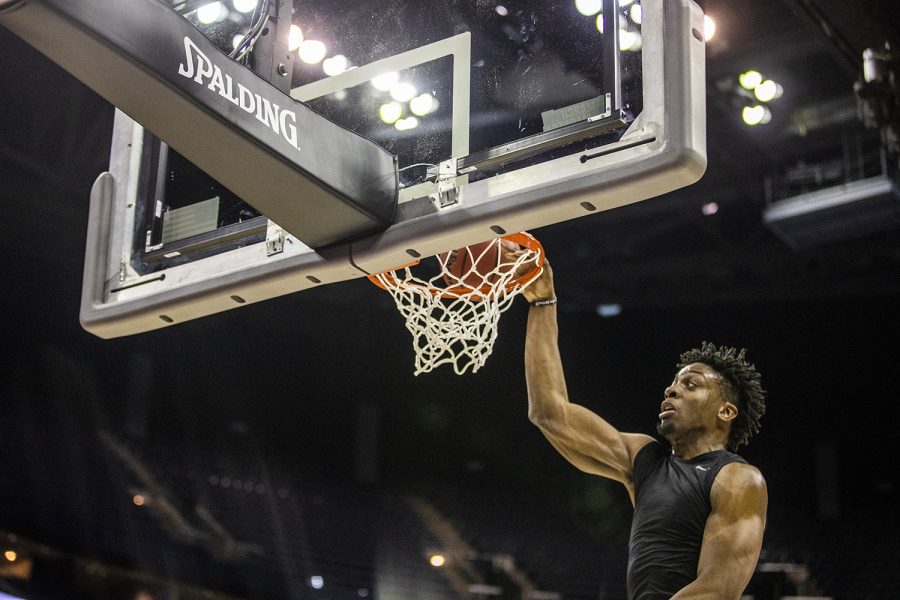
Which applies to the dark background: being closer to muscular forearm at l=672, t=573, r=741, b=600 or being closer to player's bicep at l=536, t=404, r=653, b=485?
player's bicep at l=536, t=404, r=653, b=485

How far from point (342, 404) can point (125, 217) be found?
7.59 metres

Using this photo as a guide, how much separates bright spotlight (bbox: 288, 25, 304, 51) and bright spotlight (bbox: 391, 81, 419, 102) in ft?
1.15

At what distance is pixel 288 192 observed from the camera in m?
2.49

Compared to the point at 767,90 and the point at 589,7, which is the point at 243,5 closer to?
the point at 589,7

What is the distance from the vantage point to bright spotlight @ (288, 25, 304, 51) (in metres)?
2.96

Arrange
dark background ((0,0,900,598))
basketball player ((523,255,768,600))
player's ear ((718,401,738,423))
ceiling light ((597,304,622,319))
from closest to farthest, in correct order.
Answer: basketball player ((523,255,768,600))
player's ear ((718,401,738,423))
dark background ((0,0,900,598))
ceiling light ((597,304,622,319))

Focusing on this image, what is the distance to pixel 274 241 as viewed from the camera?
281cm

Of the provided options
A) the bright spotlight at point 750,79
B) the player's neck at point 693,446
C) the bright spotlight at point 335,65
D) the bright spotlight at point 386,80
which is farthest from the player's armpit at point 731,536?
the bright spotlight at point 750,79

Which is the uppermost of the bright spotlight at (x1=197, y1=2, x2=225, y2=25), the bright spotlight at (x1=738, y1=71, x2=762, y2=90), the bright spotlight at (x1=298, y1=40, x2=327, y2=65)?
the bright spotlight at (x1=738, y1=71, x2=762, y2=90)

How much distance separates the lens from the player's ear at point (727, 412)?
3.10 metres

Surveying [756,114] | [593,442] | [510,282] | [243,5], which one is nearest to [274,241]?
[510,282]

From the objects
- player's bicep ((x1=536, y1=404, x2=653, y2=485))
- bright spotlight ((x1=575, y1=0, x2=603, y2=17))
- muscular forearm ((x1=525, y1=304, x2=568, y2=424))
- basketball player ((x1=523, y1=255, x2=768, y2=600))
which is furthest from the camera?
muscular forearm ((x1=525, y1=304, x2=568, y2=424))

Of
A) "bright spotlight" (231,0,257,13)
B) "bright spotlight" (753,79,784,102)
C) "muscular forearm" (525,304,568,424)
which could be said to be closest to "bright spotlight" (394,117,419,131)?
"bright spotlight" (231,0,257,13)

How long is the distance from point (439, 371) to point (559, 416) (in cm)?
736
